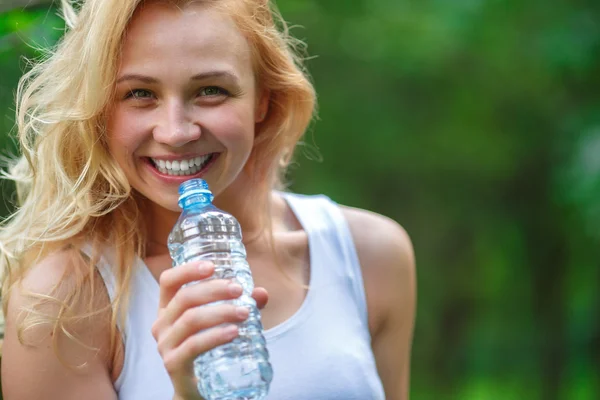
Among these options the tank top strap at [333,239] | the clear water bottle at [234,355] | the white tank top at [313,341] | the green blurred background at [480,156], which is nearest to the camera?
the clear water bottle at [234,355]

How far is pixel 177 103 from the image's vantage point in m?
2.20

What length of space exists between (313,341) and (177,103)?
77cm

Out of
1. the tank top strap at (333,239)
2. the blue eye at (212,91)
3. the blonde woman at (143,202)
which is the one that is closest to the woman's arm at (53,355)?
the blonde woman at (143,202)

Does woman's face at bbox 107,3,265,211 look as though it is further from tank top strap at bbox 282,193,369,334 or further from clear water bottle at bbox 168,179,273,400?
tank top strap at bbox 282,193,369,334

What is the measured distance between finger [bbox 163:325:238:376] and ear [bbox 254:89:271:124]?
0.93 m

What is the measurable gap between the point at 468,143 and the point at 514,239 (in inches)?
89.2

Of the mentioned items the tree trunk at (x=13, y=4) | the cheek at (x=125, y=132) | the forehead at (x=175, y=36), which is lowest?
the cheek at (x=125, y=132)

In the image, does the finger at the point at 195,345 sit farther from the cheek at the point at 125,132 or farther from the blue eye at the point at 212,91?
the blue eye at the point at 212,91

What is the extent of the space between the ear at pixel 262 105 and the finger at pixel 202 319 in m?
0.90

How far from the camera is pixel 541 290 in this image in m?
9.43

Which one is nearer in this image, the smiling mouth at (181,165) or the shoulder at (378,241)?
the smiling mouth at (181,165)

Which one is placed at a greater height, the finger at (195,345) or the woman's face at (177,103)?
the woman's face at (177,103)

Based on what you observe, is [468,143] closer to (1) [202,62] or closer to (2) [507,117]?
(2) [507,117]

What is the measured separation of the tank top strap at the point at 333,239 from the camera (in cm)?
268
